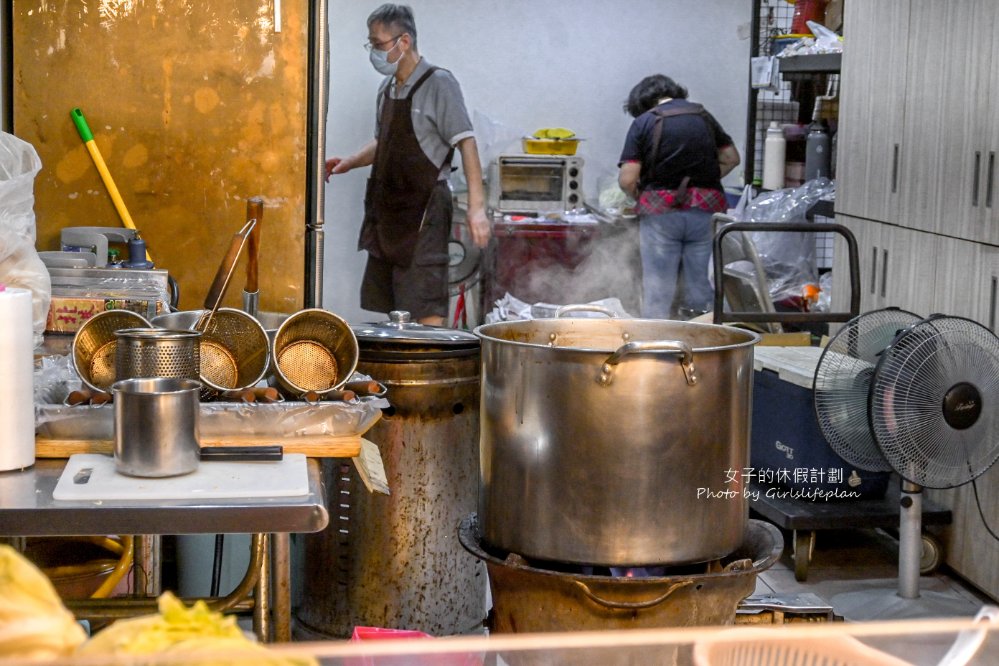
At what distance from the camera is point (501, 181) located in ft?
25.2

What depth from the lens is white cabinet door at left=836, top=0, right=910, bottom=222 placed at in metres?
4.74

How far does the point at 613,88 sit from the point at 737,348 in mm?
6439

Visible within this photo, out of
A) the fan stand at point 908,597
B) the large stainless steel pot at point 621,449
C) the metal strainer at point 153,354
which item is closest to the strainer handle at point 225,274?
the metal strainer at point 153,354

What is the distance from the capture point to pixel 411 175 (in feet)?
19.9

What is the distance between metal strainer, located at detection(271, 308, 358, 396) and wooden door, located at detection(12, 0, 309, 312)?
37.4 inches

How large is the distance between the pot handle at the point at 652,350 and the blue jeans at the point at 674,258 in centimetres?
476

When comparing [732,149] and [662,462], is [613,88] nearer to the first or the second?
[732,149]

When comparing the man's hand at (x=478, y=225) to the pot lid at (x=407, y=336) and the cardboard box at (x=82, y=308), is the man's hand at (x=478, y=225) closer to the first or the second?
the pot lid at (x=407, y=336)

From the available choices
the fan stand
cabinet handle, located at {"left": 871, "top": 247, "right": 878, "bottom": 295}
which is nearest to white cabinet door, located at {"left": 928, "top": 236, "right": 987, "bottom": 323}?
cabinet handle, located at {"left": 871, "top": 247, "right": 878, "bottom": 295}

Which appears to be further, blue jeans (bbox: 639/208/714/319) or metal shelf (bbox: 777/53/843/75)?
blue jeans (bbox: 639/208/714/319)

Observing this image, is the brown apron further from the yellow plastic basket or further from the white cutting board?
the white cutting board

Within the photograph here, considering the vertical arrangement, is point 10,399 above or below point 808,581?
Answer: above

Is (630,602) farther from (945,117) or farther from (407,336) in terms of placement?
(945,117)

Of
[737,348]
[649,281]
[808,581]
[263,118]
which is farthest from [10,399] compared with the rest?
[649,281]
